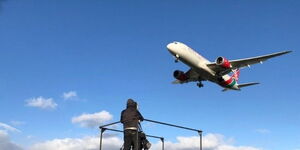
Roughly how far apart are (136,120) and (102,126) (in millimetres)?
1251

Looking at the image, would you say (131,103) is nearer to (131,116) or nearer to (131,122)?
(131,116)

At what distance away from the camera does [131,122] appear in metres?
11.2

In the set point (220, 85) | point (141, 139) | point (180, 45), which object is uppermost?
point (180, 45)

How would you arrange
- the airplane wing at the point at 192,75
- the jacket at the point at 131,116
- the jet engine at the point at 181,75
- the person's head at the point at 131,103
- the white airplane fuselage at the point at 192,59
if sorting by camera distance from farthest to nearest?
the jet engine at the point at 181,75 < the airplane wing at the point at 192,75 < the white airplane fuselage at the point at 192,59 < the person's head at the point at 131,103 < the jacket at the point at 131,116

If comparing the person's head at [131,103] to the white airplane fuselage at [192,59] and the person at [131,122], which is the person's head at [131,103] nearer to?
the person at [131,122]

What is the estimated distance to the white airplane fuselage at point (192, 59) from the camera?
5047 centimetres

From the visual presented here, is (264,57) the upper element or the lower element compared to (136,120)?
upper

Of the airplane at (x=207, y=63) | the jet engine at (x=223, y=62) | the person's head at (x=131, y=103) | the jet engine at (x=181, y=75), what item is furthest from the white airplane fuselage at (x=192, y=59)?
the person's head at (x=131, y=103)

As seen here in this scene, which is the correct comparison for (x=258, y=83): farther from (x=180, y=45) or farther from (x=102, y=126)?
(x=102, y=126)

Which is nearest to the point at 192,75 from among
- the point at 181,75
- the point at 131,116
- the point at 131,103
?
the point at 181,75

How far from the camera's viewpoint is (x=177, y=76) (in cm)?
5838

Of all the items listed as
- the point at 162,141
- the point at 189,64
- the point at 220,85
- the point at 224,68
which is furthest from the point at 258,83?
the point at 162,141

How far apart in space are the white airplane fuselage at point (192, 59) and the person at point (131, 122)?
129 feet

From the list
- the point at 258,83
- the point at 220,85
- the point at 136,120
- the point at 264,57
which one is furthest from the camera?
the point at 258,83
